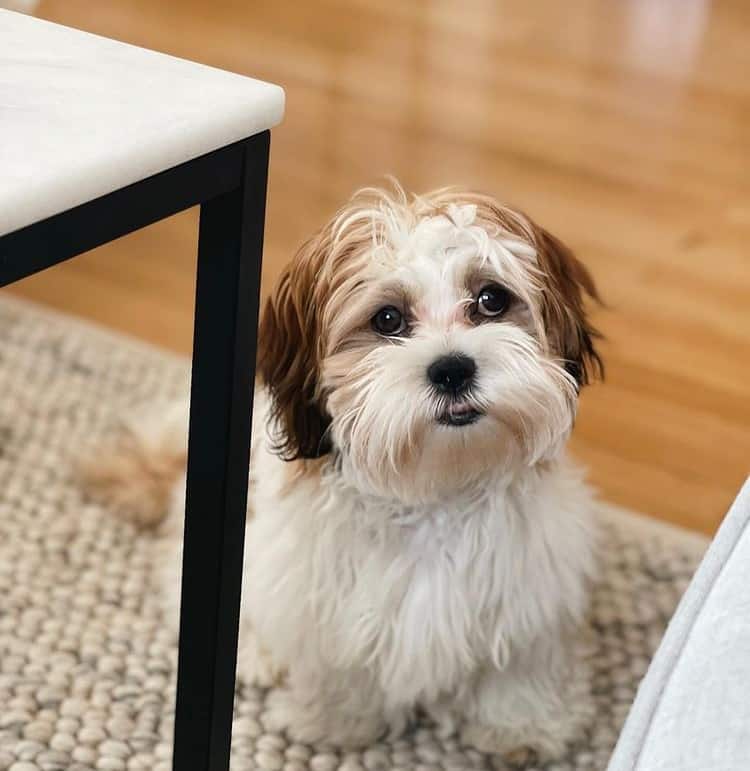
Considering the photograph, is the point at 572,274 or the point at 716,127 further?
the point at 716,127

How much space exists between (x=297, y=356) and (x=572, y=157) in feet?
5.43

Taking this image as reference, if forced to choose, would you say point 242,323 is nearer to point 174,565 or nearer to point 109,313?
point 174,565

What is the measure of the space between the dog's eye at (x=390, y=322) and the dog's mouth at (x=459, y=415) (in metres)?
0.11

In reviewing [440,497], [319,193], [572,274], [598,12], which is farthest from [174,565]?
[598,12]

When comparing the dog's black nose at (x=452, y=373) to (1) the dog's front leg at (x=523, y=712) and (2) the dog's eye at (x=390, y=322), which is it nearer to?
(2) the dog's eye at (x=390, y=322)

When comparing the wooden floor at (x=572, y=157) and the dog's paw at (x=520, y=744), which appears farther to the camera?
the wooden floor at (x=572, y=157)

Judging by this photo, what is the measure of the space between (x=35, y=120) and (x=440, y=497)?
62 cm

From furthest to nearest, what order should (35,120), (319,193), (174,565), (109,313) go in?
(319,193)
(109,313)
(174,565)
(35,120)

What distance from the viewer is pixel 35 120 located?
80cm

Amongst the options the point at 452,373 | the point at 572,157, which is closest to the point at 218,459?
the point at 452,373

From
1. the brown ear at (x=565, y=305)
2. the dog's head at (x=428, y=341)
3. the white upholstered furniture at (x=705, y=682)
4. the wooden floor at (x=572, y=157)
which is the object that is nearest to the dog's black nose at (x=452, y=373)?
the dog's head at (x=428, y=341)

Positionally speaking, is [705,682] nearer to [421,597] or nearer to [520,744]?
[421,597]

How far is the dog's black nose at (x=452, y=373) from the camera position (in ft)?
3.80

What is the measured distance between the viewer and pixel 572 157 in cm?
280
